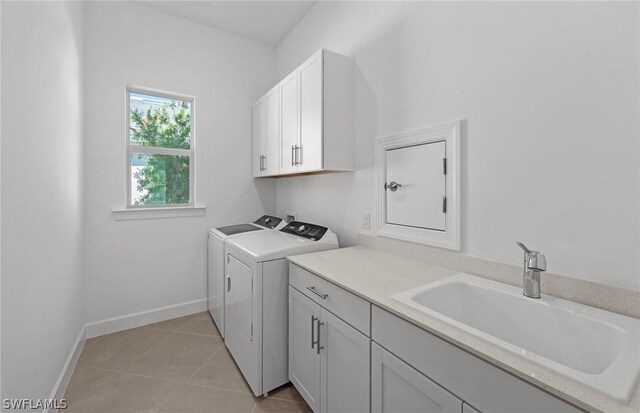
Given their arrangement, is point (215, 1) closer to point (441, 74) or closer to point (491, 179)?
point (441, 74)

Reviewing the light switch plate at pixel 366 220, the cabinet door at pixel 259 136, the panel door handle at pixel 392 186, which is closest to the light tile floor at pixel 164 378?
the light switch plate at pixel 366 220

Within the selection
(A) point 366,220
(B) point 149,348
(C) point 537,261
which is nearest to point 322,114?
(A) point 366,220

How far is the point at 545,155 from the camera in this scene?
1.10 meters

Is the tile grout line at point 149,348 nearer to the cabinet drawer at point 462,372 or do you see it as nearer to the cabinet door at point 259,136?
the cabinet door at point 259,136

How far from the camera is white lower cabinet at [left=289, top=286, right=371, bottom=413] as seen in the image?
1.16 metres

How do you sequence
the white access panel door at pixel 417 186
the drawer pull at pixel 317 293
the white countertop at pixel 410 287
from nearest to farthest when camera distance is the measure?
1. the white countertop at pixel 410 287
2. the drawer pull at pixel 317 293
3. the white access panel door at pixel 417 186

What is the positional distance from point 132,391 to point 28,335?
0.86 metres

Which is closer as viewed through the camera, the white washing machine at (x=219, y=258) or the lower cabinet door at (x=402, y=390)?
the lower cabinet door at (x=402, y=390)

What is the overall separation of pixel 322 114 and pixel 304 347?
1.48 meters

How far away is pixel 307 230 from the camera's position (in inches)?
86.4

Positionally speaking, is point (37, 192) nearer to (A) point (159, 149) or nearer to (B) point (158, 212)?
(B) point (158, 212)

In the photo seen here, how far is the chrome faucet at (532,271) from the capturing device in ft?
3.26

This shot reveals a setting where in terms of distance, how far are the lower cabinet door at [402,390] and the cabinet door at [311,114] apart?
1.28 meters

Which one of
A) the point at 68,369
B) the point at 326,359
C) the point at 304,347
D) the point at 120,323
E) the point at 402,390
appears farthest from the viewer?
the point at 120,323
